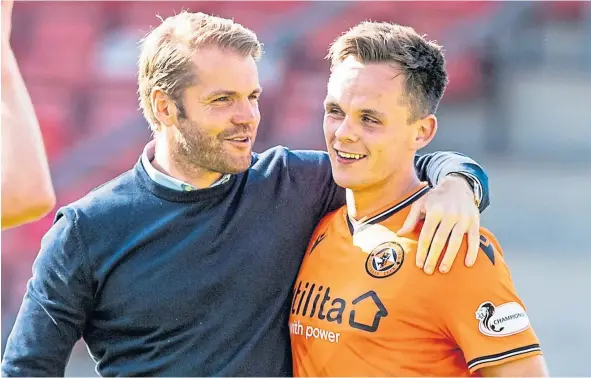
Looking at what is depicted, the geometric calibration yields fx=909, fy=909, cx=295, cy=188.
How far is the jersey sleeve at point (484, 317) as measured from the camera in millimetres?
2152

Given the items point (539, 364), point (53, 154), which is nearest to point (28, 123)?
point (539, 364)

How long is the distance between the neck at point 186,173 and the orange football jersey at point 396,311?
1.20 feet

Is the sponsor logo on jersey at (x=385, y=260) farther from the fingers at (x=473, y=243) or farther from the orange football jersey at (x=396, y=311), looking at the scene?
the fingers at (x=473, y=243)

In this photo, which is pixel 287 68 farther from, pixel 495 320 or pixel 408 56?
pixel 495 320

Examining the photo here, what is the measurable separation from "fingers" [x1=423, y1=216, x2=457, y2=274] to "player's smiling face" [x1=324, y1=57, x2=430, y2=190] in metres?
0.25

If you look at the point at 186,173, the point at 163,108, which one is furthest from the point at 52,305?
the point at 163,108

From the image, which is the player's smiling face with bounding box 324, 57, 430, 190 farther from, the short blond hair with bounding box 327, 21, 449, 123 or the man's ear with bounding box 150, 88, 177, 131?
the man's ear with bounding box 150, 88, 177, 131

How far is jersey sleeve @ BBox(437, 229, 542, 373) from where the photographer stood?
215 centimetres

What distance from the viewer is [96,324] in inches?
96.6

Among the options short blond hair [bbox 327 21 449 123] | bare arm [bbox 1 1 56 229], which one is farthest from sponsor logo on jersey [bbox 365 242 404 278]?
bare arm [bbox 1 1 56 229]

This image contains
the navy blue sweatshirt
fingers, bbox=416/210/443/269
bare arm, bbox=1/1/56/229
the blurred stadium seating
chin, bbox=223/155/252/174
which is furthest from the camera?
the blurred stadium seating

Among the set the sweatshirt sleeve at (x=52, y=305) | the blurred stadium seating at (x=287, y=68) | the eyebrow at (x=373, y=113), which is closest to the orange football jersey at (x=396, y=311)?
the eyebrow at (x=373, y=113)

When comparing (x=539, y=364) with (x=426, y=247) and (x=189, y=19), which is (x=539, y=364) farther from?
(x=189, y=19)

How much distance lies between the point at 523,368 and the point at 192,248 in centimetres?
90
